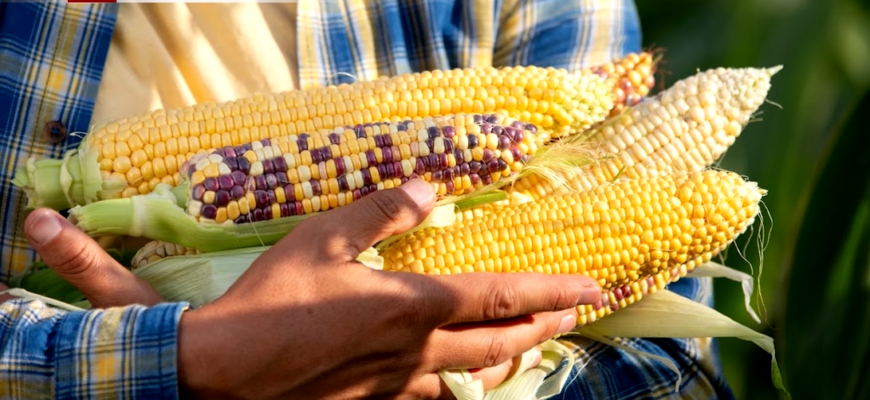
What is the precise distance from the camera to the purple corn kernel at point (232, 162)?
1.20m

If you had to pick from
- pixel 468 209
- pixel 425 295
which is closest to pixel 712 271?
pixel 468 209

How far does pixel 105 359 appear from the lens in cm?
108

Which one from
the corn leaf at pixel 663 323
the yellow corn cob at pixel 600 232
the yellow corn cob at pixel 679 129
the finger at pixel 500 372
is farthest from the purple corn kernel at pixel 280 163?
the corn leaf at pixel 663 323

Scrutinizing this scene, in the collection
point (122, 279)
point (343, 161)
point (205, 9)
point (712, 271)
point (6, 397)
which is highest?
point (205, 9)

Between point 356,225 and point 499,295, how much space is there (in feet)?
0.79

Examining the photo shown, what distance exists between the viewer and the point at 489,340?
122 cm

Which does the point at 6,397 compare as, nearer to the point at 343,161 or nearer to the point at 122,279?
the point at 122,279

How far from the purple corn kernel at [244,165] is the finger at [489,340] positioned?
15.1 inches

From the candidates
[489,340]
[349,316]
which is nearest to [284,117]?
[349,316]

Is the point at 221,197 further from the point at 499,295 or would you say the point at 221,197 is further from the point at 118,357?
the point at 499,295

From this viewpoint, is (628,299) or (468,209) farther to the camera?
(628,299)

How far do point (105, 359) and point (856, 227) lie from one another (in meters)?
2.51

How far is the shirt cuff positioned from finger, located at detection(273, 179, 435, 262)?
0.21m

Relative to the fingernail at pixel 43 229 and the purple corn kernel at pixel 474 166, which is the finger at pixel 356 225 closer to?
the purple corn kernel at pixel 474 166
